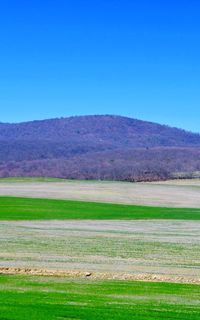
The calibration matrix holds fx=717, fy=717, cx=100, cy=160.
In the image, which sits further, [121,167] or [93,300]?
[121,167]

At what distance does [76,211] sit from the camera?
61.6 m

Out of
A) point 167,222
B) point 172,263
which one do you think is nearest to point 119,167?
point 167,222

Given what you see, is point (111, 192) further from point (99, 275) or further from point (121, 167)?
point (121, 167)

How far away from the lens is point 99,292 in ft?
70.1

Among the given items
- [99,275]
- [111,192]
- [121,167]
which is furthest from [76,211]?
[121,167]

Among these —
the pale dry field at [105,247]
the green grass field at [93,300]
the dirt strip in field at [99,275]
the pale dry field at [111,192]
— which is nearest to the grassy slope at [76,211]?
the pale dry field at [111,192]

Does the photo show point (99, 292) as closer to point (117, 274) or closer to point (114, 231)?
point (117, 274)

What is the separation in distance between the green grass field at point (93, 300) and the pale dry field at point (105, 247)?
394 cm

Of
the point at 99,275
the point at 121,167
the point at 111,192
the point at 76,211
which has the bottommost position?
the point at 99,275

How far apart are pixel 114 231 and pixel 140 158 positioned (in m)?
119

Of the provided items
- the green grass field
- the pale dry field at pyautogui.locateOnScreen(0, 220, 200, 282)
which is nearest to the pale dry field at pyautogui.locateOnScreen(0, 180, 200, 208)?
the pale dry field at pyautogui.locateOnScreen(0, 220, 200, 282)

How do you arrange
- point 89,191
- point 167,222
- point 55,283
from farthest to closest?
1. point 89,191
2. point 167,222
3. point 55,283

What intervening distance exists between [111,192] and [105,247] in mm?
45456

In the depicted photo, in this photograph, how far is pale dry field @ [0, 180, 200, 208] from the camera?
2913 inches
